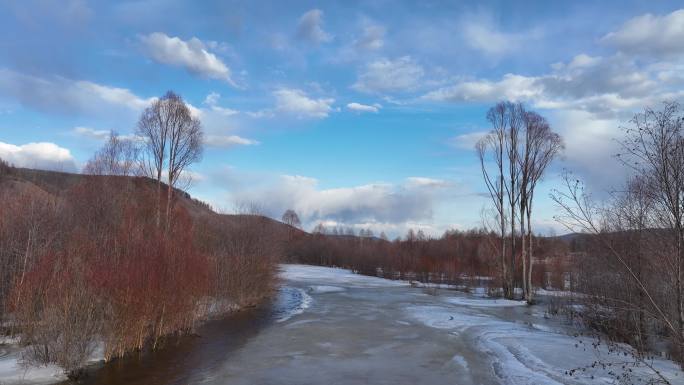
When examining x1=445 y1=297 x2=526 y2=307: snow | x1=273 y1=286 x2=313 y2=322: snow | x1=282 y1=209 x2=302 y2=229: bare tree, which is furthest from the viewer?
x1=282 y1=209 x2=302 y2=229: bare tree

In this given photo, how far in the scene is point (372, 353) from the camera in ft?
43.0

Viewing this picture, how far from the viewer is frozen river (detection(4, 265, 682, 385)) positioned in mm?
10344

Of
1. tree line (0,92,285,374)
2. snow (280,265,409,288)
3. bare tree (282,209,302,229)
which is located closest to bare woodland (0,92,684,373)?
tree line (0,92,285,374)

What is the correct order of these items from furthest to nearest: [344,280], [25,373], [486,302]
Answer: [344,280] < [486,302] < [25,373]

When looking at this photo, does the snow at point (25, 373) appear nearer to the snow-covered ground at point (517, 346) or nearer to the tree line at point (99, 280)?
the tree line at point (99, 280)

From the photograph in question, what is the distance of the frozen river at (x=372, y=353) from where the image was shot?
10344 millimetres

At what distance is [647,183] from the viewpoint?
734 centimetres

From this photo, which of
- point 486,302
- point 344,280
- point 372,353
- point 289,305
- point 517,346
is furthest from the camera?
point 344,280

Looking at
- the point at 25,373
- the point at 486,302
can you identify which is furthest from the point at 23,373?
the point at 486,302

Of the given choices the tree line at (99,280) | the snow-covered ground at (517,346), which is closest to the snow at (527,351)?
the snow-covered ground at (517,346)

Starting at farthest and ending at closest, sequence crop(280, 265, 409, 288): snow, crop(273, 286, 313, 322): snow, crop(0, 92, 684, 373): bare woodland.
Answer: crop(280, 265, 409, 288): snow < crop(273, 286, 313, 322): snow < crop(0, 92, 684, 373): bare woodland

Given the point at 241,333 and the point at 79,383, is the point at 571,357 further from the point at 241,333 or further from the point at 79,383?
the point at 79,383

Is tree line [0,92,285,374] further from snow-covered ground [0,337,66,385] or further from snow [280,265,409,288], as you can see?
snow [280,265,409,288]

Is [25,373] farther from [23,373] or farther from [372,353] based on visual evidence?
[372,353]
